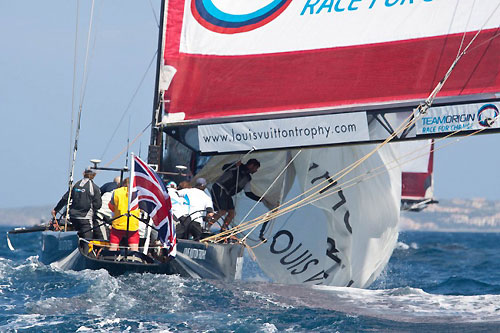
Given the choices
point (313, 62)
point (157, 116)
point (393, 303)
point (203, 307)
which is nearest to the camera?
point (203, 307)

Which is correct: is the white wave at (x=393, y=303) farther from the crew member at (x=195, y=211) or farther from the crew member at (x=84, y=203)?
the crew member at (x=84, y=203)

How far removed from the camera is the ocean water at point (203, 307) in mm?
7582

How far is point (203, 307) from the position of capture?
27.7 ft

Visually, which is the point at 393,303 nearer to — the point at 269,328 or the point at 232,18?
the point at 269,328

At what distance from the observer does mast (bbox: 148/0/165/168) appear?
454 inches

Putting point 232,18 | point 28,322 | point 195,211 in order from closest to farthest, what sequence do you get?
point 28,322 < point 195,211 < point 232,18

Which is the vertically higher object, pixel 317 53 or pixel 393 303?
pixel 317 53

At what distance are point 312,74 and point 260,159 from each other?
1947 mm

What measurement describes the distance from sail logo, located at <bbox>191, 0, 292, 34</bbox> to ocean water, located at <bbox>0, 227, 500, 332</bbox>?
141 inches

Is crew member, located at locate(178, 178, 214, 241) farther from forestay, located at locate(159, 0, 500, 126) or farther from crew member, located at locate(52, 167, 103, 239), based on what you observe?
forestay, located at locate(159, 0, 500, 126)

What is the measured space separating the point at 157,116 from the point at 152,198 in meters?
3.03

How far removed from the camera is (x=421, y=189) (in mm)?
24078

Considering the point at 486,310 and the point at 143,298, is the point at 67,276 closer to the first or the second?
the point at 143,298

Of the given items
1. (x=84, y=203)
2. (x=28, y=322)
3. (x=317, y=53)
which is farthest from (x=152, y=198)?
(x=317, y=53)
